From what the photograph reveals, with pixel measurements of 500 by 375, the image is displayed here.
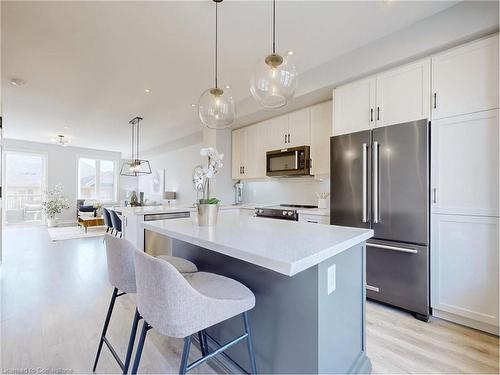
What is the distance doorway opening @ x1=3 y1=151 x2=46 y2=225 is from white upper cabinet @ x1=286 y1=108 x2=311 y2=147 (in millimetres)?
8326

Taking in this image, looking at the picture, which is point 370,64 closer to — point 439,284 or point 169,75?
point 439,284

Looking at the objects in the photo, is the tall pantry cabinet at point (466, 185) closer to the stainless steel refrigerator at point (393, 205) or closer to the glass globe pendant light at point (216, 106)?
the stainless steel refrigerator at point (393, 205)

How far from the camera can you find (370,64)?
8.10 feet

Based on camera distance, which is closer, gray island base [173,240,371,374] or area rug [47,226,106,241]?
gray island base [173,240,371,374]

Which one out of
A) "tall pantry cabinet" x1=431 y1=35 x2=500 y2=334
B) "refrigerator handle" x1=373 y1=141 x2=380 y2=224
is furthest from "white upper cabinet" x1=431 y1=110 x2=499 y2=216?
"refrigerator handle" x1=373 y1=141 x2=380 y2=224

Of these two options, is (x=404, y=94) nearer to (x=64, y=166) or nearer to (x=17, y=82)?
(x=17, y=82)

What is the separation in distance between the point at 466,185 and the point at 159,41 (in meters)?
3.07

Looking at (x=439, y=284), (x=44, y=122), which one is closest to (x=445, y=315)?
(x=439, y=284)

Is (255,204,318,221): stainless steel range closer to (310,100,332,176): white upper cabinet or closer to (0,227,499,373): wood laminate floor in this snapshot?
(310,100,332,176): white upper cabinet

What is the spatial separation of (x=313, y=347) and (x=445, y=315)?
1771 mm

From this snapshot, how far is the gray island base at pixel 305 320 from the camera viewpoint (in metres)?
1.14

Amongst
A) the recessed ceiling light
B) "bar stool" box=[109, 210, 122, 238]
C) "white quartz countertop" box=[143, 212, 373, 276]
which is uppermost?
the recessed ceiling light

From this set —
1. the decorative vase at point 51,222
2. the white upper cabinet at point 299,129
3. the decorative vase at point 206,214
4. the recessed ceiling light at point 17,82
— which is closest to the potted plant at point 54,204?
the decorative vase at point 51,222

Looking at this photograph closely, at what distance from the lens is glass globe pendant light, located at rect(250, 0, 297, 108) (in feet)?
5.43
